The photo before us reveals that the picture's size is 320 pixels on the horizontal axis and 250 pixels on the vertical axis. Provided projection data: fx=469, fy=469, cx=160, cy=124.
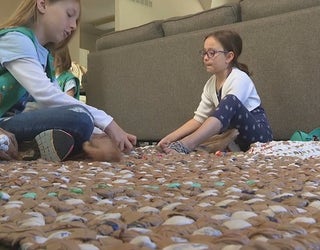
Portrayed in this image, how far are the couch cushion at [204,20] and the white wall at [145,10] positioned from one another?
1405 millimetres

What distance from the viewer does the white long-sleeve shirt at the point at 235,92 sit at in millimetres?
1548

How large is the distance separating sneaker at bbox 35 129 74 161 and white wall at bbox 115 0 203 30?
2551 mm

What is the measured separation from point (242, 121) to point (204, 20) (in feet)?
2.18

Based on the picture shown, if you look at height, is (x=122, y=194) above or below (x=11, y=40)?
below

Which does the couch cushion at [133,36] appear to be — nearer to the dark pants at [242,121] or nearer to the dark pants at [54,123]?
the dark pants at [242,121]

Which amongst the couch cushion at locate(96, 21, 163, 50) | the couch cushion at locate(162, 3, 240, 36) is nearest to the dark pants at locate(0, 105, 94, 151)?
the couch cushion at locate(162, 3, 240, 36)

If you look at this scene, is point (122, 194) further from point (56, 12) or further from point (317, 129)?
point (317, 129)

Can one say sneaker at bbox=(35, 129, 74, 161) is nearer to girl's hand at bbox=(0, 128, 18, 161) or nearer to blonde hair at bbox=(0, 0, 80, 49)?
girl's hand at bbox=(0, 128, 18, 161)

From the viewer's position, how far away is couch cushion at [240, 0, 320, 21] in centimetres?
167

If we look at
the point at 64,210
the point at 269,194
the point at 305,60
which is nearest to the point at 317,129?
the point at 305,60

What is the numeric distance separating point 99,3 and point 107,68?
230cm

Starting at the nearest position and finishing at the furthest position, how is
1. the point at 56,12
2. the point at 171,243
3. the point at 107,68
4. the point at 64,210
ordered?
the point at 171,243, the point at 64,210, the point at 56,12, the point at 107,68

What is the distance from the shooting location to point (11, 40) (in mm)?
1095

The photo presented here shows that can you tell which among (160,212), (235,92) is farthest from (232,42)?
(160,212)
